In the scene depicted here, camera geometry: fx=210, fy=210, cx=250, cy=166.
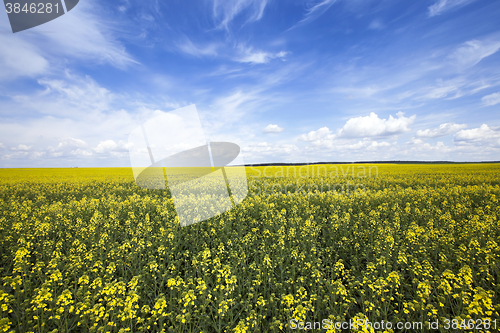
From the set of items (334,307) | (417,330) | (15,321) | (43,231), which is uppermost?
(43,231)

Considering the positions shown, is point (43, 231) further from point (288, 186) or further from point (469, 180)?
point (469, 180)

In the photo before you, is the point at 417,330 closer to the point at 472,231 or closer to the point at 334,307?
the point at 334,307

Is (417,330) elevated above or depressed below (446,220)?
below

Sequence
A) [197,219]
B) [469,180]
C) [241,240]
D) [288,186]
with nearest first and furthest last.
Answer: [241,240] → [197,219] → [288,186] → [469,180]

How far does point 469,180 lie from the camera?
26.2 metres

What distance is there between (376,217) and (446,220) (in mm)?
3291

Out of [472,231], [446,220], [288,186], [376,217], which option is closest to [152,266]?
[376,217]

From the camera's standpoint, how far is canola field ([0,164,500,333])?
4.49 metres

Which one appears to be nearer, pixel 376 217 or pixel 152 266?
pixel 152 266

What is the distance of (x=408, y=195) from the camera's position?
16.4 metres

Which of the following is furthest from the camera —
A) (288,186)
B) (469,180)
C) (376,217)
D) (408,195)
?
(469,180)

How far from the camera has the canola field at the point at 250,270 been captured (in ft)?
14.7

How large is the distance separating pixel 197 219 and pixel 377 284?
746cm

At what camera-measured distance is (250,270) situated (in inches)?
287
